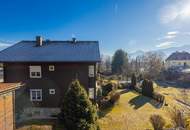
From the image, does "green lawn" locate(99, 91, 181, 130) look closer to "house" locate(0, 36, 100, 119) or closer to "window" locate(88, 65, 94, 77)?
"house" locate(0, 36, 100, 119)

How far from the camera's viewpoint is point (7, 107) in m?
12.7

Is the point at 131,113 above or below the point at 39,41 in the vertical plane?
below

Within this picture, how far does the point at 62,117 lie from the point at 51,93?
23.5ft

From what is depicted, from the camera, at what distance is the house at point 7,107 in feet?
39.2

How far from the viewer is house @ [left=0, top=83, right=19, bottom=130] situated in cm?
1196

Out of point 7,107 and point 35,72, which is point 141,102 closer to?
point 35,72

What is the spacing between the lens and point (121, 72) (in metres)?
62.7

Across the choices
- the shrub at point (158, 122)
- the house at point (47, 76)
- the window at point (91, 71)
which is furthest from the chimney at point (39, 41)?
the shrub at point (158, 122)

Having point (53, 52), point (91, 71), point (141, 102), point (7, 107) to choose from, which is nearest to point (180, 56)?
point (141, 102)

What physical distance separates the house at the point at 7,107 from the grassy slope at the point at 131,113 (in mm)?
9396

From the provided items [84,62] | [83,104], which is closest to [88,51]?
[84,62]

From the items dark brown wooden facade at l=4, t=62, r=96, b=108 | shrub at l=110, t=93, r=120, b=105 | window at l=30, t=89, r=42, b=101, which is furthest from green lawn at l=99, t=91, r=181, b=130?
window at l=30, t=89, r=42, b=101

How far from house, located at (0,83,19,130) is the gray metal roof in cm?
1151

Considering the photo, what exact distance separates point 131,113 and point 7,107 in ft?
53.1
